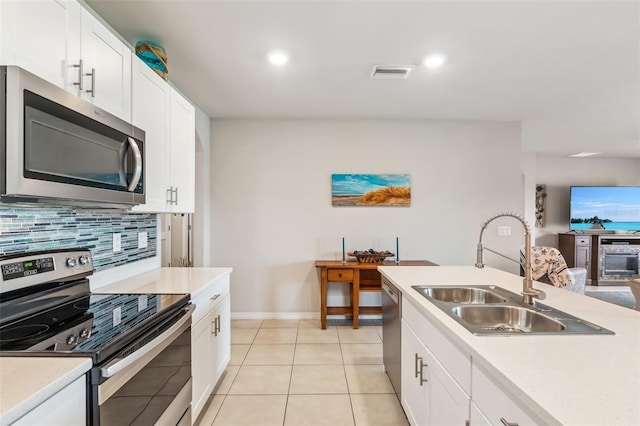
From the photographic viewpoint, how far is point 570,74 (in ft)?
8.82

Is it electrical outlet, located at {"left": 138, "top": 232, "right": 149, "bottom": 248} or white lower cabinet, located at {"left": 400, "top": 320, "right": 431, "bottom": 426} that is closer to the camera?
white lower cabinet, located at {"left": 400, "top": 320, "right": 431, "bottom": 426}

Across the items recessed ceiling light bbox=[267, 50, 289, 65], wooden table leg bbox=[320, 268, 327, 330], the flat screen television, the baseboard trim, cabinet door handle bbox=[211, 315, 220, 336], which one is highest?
recessed ceiling light bbox=[267, 50, 289, 65]

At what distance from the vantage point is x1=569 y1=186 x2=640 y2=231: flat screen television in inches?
249

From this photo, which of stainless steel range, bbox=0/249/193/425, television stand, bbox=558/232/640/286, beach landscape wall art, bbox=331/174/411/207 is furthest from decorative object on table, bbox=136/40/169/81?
television stand, bbox=558/232/640/286

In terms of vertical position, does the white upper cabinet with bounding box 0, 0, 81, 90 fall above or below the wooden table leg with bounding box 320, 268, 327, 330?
above

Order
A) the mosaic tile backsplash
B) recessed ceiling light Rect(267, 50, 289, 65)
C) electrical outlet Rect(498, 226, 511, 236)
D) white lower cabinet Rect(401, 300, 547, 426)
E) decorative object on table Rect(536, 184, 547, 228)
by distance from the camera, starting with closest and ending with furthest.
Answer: white lower cabinet Rect(401, 300, 547, 426) < the mosaic tile backsplash < recessed ceiling light Rect(267, 50, 289, 65) < electrical outlet Rect(498, 226, 511, 236) < decorative object on table Rect(536, 184, 547, 228)

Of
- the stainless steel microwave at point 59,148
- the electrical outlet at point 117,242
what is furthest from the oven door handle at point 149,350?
the electrical outlet at point 117,242

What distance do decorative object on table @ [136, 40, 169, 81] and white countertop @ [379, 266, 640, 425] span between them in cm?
220

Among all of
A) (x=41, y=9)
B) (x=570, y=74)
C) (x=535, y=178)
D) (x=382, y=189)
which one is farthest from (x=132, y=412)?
(x=535, y=178)

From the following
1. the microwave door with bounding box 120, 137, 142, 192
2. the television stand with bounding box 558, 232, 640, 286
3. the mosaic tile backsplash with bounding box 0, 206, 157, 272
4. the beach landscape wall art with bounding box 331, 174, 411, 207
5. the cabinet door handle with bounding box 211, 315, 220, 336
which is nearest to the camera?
the mosaic tile backsplash with bounding box 0, 206, 157, 272

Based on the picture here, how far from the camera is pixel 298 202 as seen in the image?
3.97m

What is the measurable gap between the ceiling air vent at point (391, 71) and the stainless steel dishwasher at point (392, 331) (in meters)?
1.69

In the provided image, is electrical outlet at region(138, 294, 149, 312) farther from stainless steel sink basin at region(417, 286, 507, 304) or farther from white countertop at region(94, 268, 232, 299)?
stainless steel sink basin at region(417, 286, 507, 304)

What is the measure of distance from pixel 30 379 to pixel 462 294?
Answer: 1.99 metres
